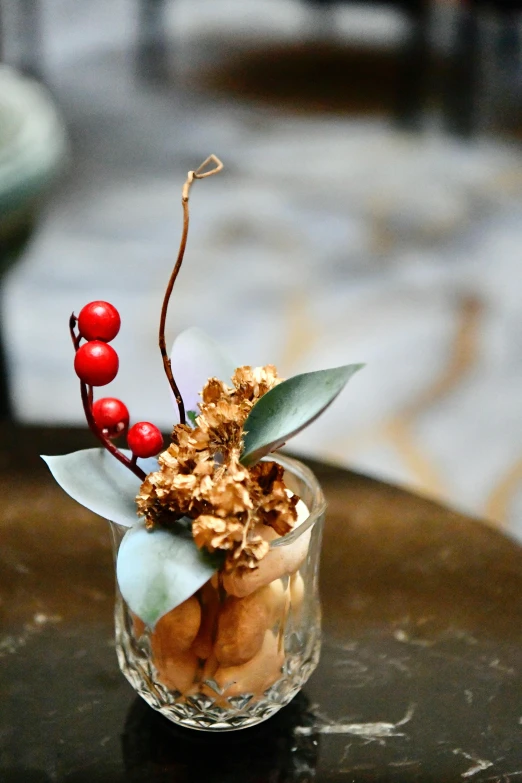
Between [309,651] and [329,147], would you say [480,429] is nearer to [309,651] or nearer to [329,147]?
[309,651]

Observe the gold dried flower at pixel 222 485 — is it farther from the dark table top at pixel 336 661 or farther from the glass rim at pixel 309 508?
the dark table top at pixel 336 661

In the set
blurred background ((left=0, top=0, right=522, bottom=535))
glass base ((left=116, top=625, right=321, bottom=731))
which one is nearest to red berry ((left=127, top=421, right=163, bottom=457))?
glass base ((left=116, top=625, right=321, bottom=731))

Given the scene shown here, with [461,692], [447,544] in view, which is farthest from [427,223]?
[461,692]

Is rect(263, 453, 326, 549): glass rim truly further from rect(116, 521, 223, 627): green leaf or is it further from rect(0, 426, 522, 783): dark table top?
rect(0, 426, 522, 783): dark table top

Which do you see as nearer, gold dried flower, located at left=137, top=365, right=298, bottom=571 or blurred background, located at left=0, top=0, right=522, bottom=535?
gold dried flower, located at left=137, top=365, right=298, bottom=571

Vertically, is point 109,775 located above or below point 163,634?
below

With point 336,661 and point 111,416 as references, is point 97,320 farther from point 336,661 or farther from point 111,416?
point 336,661
